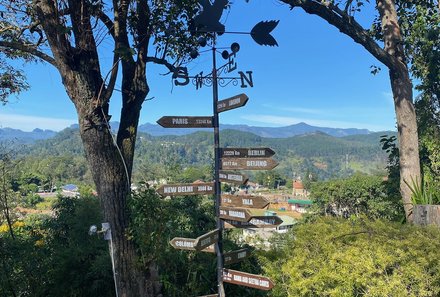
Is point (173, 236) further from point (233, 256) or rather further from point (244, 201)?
point (244, 201)

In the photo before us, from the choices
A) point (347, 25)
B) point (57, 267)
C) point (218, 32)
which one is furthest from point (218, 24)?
point (57, 267)

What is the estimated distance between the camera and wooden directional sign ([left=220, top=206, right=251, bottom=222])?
2.90 meters

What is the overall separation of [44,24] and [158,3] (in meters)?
1.37

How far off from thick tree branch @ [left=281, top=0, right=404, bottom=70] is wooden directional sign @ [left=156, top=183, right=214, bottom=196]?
3.07 m

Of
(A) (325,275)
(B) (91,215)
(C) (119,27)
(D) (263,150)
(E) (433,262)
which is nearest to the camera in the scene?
(E) (433,262)

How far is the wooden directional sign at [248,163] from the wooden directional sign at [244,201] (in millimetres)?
240

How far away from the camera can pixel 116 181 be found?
356 cm

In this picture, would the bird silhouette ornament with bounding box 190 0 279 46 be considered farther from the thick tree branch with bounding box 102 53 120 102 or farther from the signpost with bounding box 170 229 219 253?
the signpost with bounding box 170 229 219 253

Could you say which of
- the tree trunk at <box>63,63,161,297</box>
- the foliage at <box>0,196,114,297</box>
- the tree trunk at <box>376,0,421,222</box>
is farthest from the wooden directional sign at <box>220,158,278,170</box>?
the tree trunk at <box>376,0,421,222</box>

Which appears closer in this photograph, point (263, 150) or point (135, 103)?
point (263, 150)

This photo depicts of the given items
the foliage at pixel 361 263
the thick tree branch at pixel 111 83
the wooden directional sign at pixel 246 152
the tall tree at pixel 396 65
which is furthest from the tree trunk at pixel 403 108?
the thick tree branch at pixel 111 83

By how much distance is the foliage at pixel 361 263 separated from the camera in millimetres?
2406

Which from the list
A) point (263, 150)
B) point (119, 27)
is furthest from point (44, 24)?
point (263, 150)

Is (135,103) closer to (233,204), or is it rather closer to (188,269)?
(233,204)
